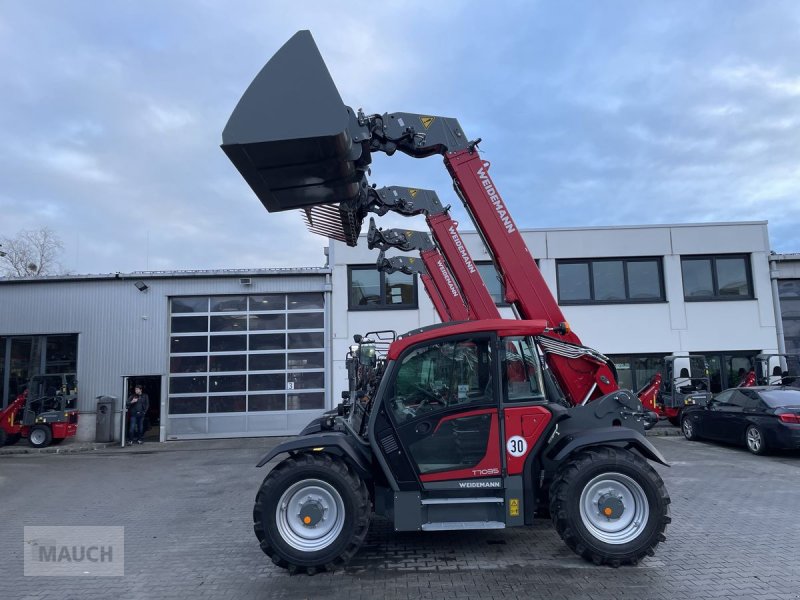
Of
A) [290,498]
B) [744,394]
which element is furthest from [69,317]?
[744,394]

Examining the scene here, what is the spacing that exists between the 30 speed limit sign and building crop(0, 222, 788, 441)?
39.2 ft

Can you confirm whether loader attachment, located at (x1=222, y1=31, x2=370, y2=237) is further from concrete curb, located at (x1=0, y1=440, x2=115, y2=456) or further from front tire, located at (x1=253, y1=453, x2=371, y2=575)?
concrete curb, located at (x1=0, y1=440, x2=115, y2=456)

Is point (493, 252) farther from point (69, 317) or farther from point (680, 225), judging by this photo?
point (69, 317)

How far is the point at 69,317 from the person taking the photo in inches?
680

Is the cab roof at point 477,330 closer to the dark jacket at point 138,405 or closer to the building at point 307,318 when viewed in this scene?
the building at point 307,318

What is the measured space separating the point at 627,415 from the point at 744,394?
8.73m

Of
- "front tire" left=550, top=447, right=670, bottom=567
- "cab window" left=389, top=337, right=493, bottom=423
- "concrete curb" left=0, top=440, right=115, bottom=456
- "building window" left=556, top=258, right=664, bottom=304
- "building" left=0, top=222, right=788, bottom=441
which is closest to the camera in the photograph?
"front tire" left=550, top=447, right=670, bottom=567

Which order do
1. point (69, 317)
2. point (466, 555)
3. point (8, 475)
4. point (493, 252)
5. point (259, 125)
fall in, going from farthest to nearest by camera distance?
point (69, 317) < point (8, 475) < point (493, 252) < point (466, 555) < point (259, 125)

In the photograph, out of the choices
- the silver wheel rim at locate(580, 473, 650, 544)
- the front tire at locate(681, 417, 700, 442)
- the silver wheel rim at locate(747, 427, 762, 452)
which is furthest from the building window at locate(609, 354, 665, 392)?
the silver wheel rim at locate(580, 473, 650, 544)

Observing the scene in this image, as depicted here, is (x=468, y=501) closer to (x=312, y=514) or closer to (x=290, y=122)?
(x=312, y=514)

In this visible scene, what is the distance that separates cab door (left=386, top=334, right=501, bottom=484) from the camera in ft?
17.1

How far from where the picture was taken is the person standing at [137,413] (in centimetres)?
1653

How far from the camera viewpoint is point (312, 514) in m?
5.19

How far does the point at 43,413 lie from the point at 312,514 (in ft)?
47.6
